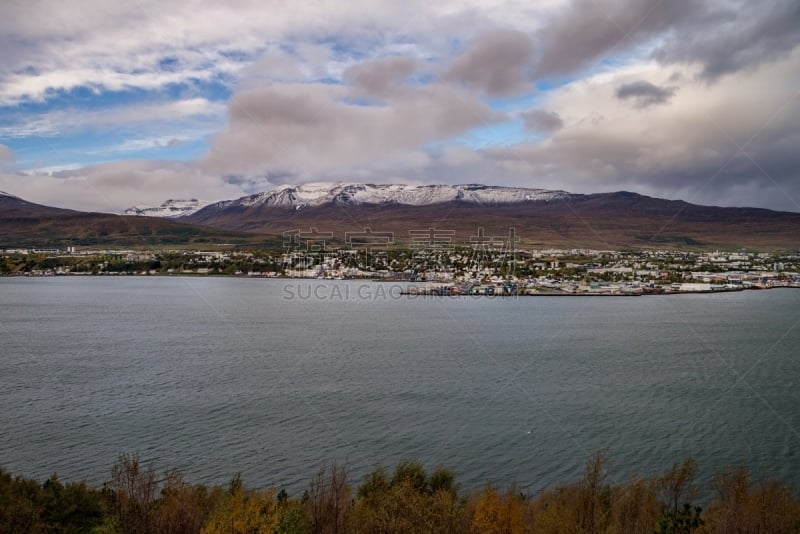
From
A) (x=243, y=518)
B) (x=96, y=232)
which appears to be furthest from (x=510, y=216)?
(x=243, y=518)

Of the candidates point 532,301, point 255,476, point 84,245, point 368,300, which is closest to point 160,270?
point 84,245

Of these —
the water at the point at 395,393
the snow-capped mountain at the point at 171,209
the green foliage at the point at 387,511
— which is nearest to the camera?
the green foliage at the point at 387,511

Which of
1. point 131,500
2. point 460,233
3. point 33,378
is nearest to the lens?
point 131,500

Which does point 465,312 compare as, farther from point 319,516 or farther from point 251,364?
point 319,516

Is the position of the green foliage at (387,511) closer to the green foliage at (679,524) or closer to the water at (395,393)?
the green foliage at (679,524)

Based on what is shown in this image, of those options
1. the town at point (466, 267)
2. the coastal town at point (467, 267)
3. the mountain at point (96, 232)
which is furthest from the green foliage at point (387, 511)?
the mountain at point (96, 232)

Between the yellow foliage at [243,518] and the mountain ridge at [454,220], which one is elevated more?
the mountain ridge at [454,220]

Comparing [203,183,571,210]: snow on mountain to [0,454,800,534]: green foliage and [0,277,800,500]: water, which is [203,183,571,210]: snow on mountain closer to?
[0,277,800,500]: water
